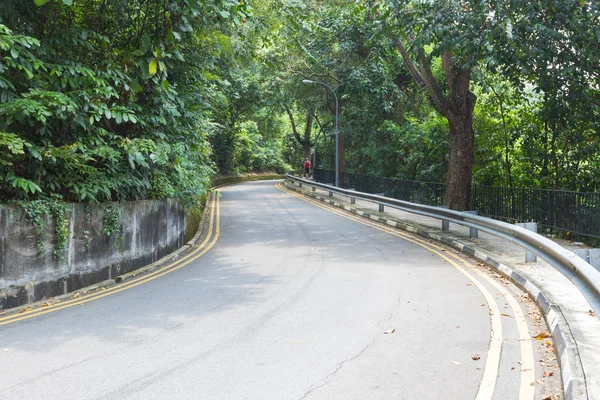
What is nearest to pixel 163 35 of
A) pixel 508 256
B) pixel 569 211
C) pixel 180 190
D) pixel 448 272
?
pixel 180 190

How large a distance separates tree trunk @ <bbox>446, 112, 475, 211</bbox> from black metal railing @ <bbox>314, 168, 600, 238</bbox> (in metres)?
0.34

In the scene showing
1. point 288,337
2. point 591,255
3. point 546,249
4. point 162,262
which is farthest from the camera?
point 162,262

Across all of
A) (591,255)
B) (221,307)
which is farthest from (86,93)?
(591,255)

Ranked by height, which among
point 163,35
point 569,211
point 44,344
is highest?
point 163,35

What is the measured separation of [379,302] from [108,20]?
24.4ft

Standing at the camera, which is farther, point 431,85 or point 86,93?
point 431,85

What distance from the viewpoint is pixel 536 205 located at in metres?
14.5

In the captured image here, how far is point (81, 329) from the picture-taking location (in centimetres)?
676

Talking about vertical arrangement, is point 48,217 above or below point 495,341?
above

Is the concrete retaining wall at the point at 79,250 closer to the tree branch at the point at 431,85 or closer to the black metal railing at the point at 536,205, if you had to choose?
the black metal railing at the point at 536,205

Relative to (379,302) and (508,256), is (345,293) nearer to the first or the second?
(379,302)

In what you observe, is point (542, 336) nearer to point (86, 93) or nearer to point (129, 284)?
point (129, 284)

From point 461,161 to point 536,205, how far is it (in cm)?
446

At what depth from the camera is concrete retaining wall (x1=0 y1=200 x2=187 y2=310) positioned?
793cm
